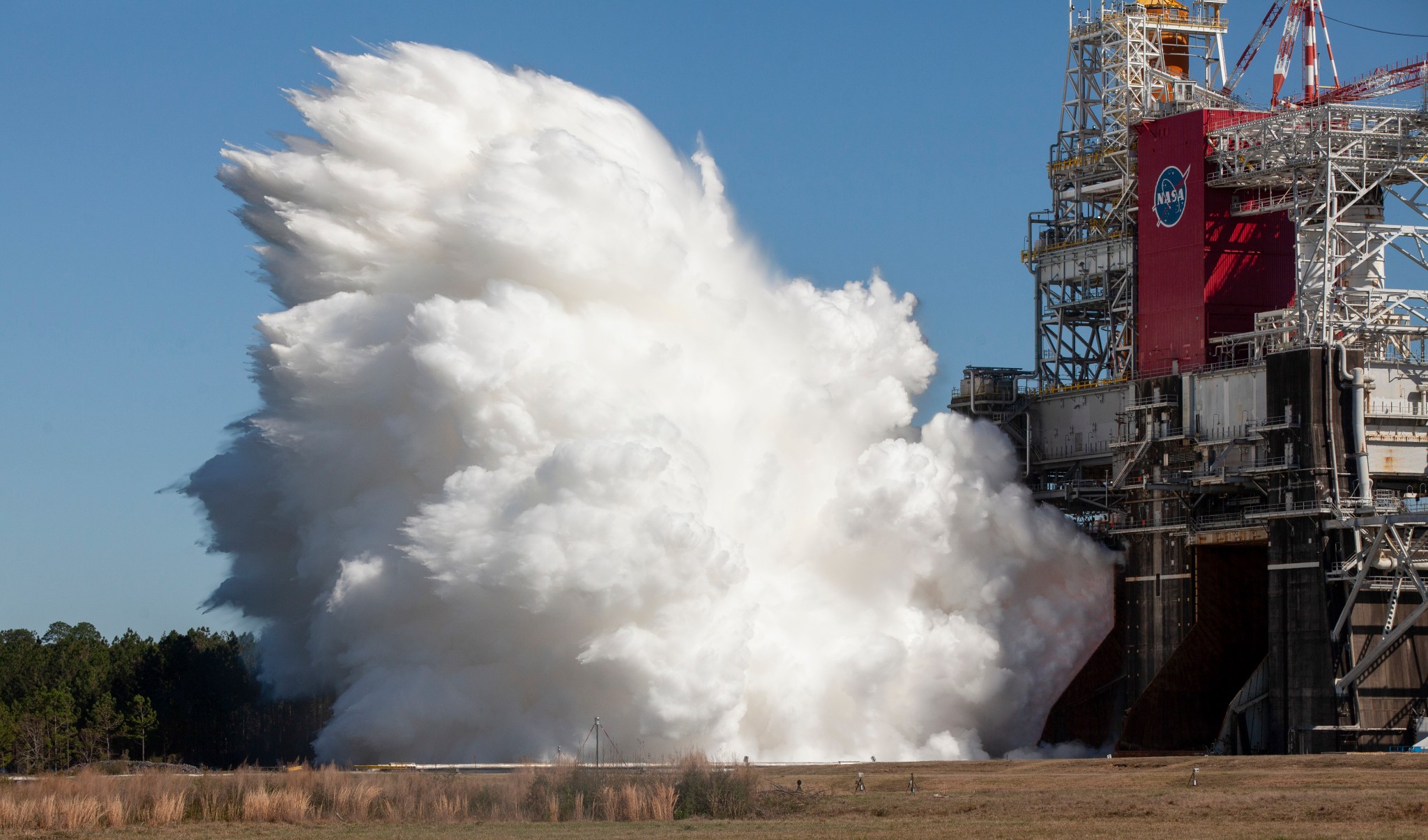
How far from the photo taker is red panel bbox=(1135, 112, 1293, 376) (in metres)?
84.0

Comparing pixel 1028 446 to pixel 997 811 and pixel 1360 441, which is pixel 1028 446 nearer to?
pixel 1360 441

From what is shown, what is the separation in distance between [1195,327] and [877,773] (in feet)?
87.6

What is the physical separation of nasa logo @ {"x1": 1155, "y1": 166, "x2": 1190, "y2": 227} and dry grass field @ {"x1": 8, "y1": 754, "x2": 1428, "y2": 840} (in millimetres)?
27393

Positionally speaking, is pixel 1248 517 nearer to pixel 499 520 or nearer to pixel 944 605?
pixel 944 605

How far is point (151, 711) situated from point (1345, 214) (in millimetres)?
65891

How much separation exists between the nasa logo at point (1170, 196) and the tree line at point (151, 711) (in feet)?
152

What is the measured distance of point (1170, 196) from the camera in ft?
282

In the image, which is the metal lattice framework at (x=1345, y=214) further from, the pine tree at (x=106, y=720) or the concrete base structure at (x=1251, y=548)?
the pine tree at (x=106, y=720)

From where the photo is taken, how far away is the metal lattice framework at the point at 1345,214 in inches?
3054

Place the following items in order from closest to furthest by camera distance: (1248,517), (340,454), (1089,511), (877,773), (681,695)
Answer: (877,773) → (681,695) → (1248,517) → (340,454) → (1089,511)

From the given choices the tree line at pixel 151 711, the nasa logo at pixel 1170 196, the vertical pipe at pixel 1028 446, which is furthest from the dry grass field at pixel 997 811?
the tree line at pixel 151 711

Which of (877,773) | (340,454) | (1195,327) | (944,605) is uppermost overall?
(1195,327)

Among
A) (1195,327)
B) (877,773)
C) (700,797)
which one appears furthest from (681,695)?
(1195,327)

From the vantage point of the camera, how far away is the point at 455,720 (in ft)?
257
